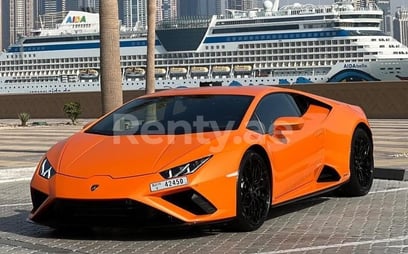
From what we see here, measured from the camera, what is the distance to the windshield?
6.55 m

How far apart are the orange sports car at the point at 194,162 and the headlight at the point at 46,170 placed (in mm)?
12

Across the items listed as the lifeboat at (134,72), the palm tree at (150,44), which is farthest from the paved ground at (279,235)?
the lifeboat at (134,72)

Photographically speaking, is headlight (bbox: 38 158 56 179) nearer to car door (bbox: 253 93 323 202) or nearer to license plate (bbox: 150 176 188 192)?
license plate (bbox: 150 176 188 192)

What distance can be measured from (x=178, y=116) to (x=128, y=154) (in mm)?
914

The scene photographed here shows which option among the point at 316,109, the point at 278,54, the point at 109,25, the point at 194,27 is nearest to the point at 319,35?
the point at 278,54

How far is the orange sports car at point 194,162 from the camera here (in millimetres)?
5730

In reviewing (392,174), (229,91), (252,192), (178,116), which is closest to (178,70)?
(392,174)

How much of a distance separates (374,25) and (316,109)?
198ft

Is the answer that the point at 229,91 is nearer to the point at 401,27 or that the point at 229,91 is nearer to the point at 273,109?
the point at 273,109

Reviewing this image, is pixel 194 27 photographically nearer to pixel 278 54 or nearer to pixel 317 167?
pixel 278 54

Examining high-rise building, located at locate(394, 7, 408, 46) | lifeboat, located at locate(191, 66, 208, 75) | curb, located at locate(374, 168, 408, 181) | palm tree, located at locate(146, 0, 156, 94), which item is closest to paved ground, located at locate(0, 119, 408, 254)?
curb, located at locate(374, 168, 408, 181)

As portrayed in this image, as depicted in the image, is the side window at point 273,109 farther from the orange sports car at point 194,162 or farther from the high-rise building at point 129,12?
the high-rise building at point 129,12

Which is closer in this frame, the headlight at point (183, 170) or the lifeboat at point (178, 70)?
the headlight at point (183, 170)

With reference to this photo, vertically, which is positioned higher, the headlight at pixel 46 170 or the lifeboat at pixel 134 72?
the lifeboat at pixel 134 72
